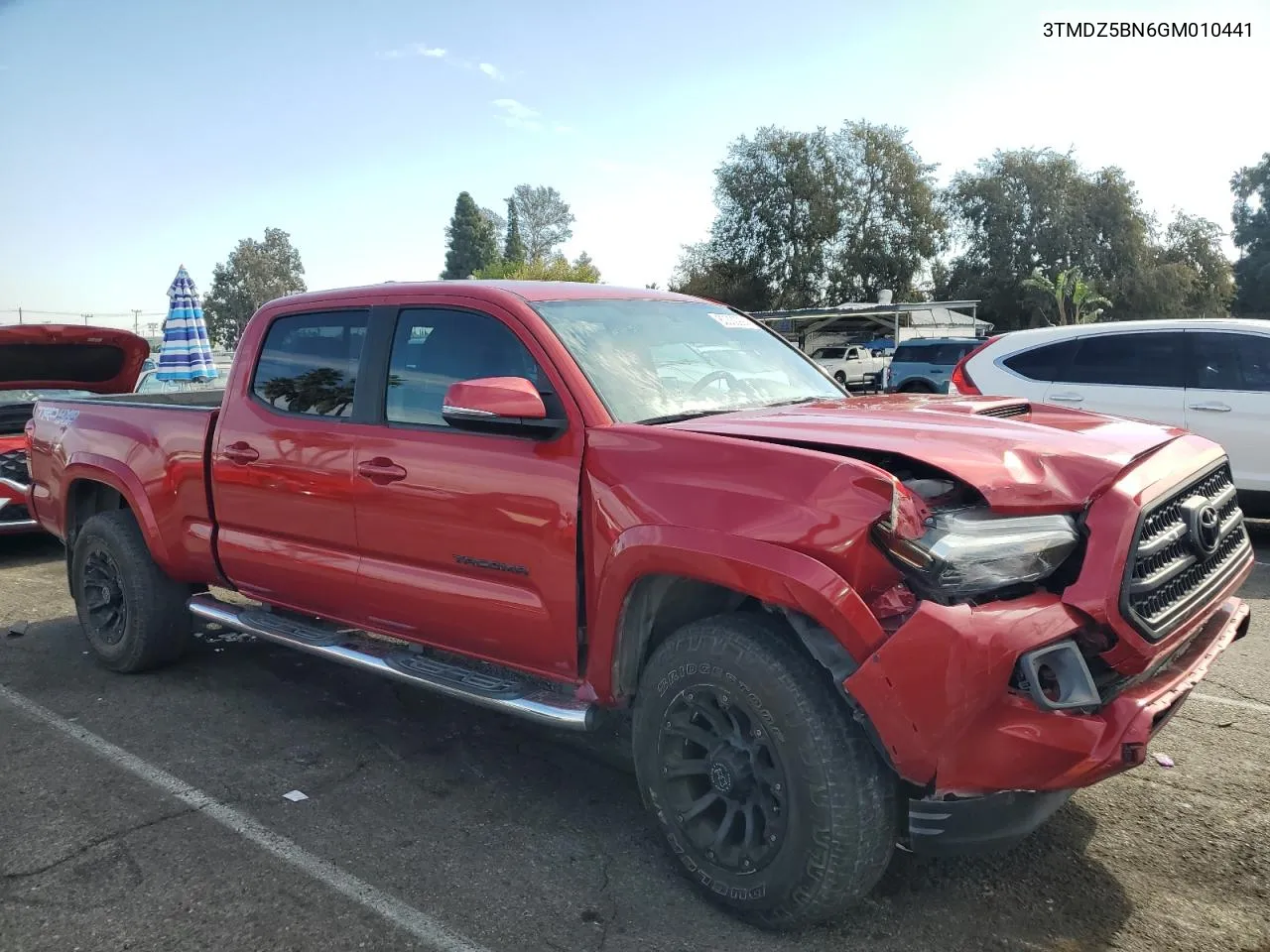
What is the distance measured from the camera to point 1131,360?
311 inches

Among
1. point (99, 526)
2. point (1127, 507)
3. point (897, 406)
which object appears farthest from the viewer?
point (99, 526)

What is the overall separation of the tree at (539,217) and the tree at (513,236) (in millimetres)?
194

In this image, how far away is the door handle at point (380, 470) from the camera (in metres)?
3.68

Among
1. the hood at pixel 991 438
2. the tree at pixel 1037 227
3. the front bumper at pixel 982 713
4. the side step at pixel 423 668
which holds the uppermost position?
the tree at pixel 1037 227

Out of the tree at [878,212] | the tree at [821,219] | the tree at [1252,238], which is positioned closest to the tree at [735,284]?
the tree at [821,219]

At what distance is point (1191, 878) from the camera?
116 inches

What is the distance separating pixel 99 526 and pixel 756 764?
13.1ft

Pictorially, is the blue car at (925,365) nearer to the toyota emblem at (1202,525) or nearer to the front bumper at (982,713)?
the toyota emblem at (1202,525)

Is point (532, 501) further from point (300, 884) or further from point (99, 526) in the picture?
point (99, 526)

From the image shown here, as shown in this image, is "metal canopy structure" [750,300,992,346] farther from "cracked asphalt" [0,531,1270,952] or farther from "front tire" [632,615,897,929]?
"front tire" [632,615,897,929]

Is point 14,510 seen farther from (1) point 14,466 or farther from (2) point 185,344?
(2) point 185,344

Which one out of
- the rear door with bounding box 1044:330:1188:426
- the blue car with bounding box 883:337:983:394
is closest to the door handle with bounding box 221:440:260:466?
the rear door with bounding box 1044:330:1188:426

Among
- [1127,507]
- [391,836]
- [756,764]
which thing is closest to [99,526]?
[391,836]

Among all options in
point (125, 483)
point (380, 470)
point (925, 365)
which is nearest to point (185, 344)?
point (125, 483)
